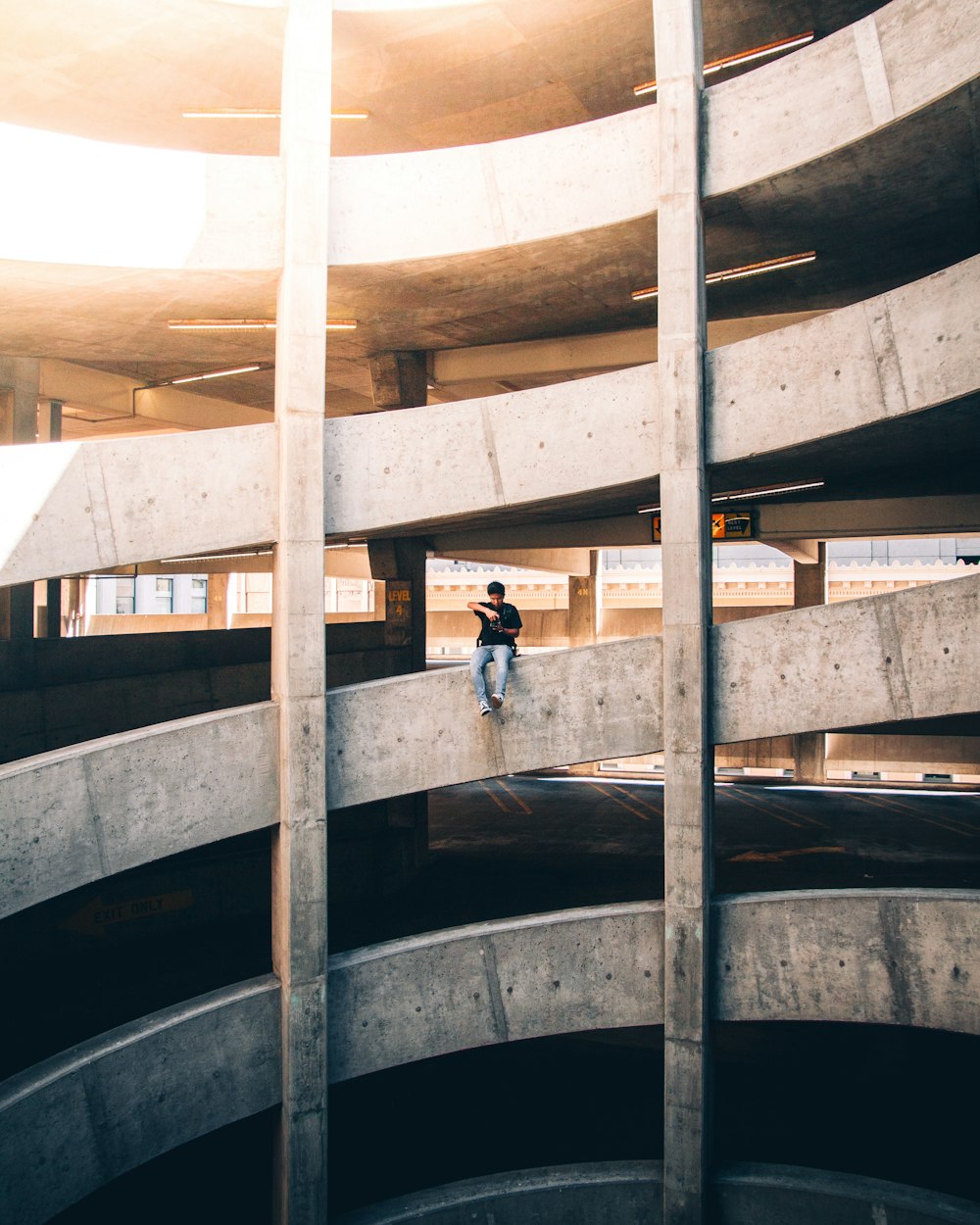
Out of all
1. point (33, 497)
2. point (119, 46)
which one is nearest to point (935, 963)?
point (33, 497)

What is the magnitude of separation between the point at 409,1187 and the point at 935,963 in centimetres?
690

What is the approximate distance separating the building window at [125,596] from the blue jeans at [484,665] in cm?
5196

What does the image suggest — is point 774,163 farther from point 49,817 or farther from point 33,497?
point 49,817

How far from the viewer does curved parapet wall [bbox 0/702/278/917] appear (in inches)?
376

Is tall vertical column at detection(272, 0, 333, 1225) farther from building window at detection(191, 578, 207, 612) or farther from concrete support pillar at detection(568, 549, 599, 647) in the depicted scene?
building window at detection(191, 578, 207, 612)

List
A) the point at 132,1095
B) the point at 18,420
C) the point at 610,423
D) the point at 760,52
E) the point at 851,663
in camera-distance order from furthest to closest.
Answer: the point at 18,420 < the point at 760,52 < the point at 610,423 < the point at 132,1095 < the point at 851,663

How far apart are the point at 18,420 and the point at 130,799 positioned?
8.15 m

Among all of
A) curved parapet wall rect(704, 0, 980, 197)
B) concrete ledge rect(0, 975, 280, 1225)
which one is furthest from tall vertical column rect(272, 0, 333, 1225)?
curved parapet wall rect(704, 0, 980, 197)

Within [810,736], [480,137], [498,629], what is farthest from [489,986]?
[810,736]

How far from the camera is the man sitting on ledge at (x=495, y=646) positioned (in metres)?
10.7

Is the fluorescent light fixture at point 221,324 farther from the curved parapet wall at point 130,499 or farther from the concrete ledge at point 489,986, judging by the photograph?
the concrete ledge at point 489,986

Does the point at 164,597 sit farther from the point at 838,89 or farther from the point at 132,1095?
the point at 838,89

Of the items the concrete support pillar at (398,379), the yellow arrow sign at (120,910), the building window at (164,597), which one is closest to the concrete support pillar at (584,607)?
the concrete support pillar at (398,379)

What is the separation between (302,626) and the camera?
417 inches
